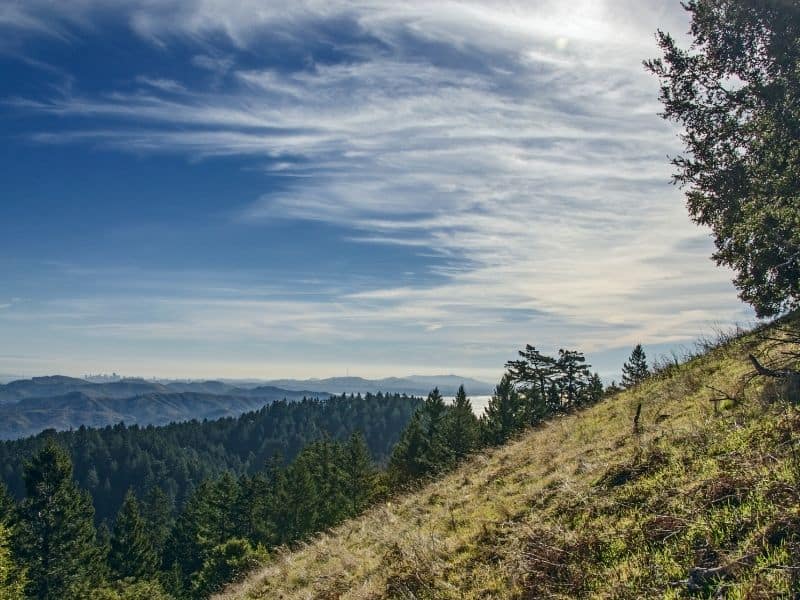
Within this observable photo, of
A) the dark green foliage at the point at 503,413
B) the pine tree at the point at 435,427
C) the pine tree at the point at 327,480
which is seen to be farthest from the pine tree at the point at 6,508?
the dark green foliage at the point at 503,413

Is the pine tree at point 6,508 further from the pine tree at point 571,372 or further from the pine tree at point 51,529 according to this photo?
the pine tree at point 571,372

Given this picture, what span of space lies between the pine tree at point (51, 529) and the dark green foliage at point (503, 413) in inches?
1603

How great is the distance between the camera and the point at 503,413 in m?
60.0

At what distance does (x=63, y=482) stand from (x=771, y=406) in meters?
57.3

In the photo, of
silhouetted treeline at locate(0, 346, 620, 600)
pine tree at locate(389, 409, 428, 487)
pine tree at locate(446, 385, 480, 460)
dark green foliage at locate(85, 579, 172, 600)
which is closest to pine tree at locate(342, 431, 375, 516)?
silhouetted treeline at locate(0, 346, 620, 600)

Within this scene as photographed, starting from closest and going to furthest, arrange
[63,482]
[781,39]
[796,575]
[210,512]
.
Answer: [796,575] → [781,39] → [63,482] → [210,512]

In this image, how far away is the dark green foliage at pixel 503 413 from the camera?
183ft

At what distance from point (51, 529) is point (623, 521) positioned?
5614 cm

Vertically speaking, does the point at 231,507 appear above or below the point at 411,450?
below

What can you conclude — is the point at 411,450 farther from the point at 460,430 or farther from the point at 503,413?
the point at 503,413

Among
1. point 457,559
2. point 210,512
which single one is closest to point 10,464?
point 210,512

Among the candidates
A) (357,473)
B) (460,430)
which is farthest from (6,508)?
(460,430)

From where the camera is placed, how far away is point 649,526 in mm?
5816

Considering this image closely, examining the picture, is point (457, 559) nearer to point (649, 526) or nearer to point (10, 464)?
point (649, 526)
